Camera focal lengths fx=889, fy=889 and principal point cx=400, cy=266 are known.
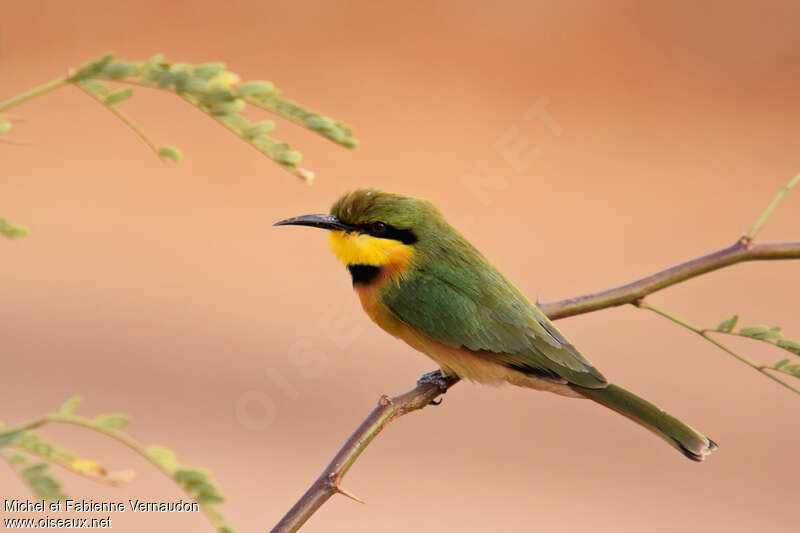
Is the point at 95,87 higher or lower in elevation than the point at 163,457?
higher

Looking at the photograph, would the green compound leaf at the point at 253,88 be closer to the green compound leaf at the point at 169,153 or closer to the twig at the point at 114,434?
the green compound leaf at the point at 169,153

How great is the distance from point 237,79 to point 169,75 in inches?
1.9

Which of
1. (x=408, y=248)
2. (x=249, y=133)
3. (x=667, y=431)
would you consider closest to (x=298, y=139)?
(x=408, y=248)

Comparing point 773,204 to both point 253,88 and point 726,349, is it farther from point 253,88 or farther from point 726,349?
point 253,88

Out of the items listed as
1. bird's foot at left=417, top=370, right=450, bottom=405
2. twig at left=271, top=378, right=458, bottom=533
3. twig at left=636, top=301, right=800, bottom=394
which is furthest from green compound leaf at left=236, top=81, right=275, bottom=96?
bird's foot at left=417, top=370, right=450, bottom=405

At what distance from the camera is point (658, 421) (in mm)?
1448

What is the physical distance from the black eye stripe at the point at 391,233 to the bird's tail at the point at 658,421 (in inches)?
18.1

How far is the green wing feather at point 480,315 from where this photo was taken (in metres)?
1.63

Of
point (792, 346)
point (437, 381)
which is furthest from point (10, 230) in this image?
point (437, 381)

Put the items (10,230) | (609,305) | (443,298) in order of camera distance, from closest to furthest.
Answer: (10,230) → (609,305) → (443,298)

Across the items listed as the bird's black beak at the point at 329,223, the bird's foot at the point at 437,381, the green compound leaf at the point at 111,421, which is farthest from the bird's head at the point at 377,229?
the green compound leaf at the point at 111,421

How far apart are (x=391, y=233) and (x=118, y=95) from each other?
3.76ft

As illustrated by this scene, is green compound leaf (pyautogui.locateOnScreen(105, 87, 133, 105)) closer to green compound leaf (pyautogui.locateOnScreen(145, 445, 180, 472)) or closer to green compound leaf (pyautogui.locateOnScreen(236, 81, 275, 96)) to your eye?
green compound leaf (pyautogui.locateOnScreen(236, 81, 275, 96))

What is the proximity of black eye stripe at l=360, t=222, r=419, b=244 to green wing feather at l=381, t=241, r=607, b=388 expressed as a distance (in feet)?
0.16
